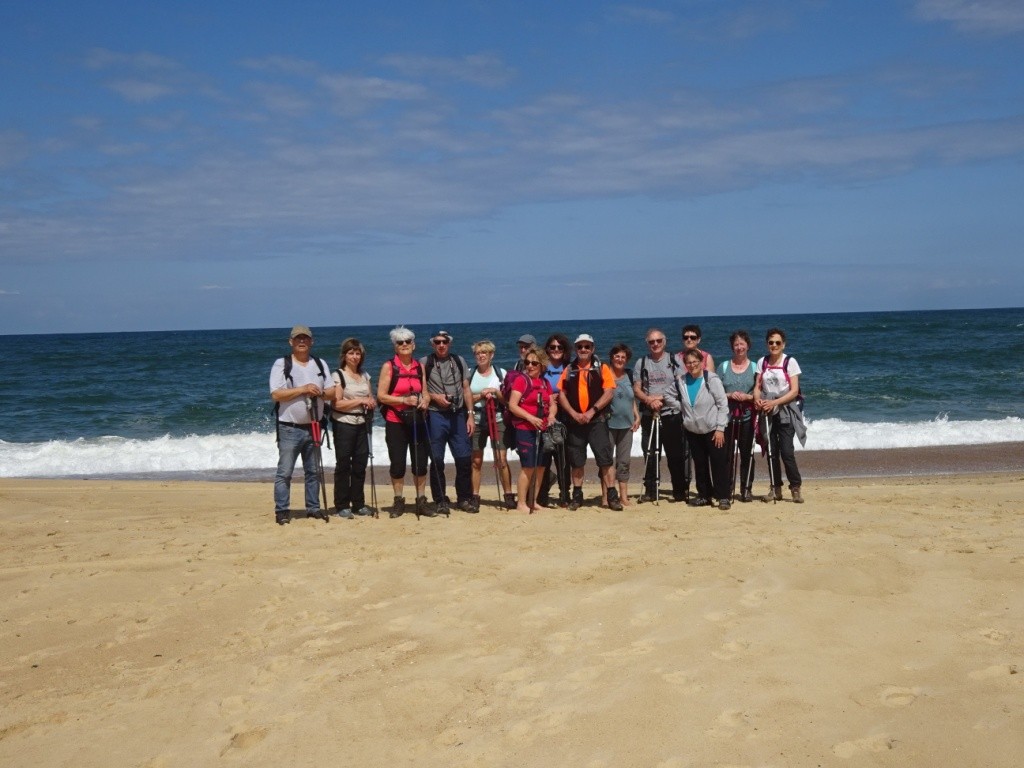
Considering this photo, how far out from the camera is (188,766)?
340 centimetres

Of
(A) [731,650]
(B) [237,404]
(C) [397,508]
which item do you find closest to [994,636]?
(A) [731,650]

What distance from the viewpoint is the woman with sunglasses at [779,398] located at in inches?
302

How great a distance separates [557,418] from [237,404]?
51.2 ft

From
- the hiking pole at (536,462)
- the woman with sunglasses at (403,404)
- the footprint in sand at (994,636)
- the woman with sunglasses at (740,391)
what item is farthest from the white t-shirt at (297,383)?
the footprint in sand at (994,636)

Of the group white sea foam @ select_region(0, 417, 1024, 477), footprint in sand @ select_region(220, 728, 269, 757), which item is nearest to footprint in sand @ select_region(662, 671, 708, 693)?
footprint in sand @ select_region(220, 728, 269, 757)

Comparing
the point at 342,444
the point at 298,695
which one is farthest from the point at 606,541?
the point at 298,695

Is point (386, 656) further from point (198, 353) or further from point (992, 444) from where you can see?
point (198, 353)

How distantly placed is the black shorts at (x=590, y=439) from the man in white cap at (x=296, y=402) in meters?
2.15

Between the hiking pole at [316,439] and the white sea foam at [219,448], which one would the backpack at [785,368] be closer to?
the hiking pole at [316,439]

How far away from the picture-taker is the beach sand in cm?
347

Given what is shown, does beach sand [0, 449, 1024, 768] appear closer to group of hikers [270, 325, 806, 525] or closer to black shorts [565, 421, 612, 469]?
group of hikers [270, 325, 806, 525]

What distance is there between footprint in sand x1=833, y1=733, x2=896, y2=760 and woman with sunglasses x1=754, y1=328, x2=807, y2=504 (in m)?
4.47

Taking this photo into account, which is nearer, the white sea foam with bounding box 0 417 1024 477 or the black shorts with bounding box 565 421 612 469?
the black shorts with bounding box 565 421 612 469

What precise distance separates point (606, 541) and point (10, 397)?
23.1m
